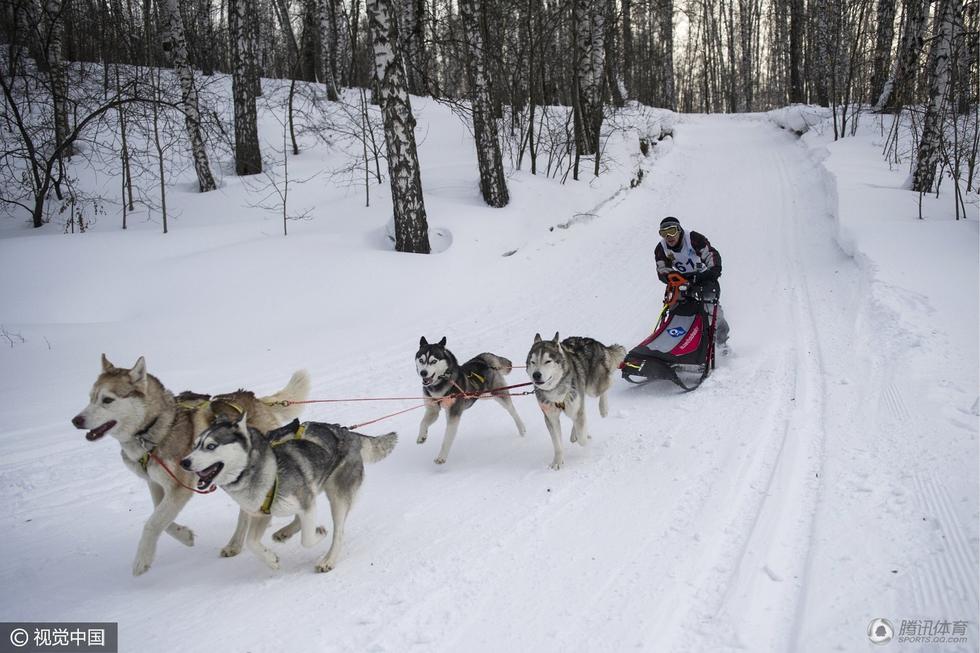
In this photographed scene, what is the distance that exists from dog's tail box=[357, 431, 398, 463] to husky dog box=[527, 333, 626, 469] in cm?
144

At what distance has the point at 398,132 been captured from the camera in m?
10.3

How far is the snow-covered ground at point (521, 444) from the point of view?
123 inches

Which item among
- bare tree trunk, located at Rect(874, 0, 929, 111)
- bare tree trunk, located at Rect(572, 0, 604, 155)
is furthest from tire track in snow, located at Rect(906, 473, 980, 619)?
bare tree trunk, located at Rect(874, 0, 929, 111)

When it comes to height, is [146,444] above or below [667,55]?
below

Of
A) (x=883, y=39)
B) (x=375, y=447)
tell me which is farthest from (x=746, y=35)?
(x=375, y=447)

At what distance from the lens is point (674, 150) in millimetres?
22500

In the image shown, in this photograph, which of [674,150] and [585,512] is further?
[674,150]

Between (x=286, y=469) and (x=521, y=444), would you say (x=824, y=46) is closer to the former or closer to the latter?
(x=521, y=444)

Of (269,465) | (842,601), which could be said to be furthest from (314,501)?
(842,601)

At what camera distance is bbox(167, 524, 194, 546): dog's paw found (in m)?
3.89

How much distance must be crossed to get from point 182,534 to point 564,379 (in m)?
3.13

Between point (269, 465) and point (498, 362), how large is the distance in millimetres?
2956

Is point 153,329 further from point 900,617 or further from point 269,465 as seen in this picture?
point 900,617

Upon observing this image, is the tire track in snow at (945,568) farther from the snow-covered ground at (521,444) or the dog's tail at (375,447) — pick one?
the dog's tail at (375,447)
